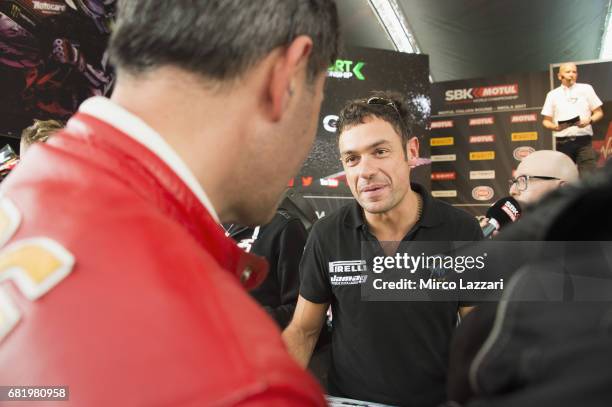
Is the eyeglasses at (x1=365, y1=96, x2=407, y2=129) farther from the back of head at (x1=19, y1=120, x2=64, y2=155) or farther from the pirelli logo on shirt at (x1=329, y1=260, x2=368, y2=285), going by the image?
the back of head at (x1=19, y1=120, x2=64, y2=155)

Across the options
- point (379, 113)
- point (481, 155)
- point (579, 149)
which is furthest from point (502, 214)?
point (481, 155)

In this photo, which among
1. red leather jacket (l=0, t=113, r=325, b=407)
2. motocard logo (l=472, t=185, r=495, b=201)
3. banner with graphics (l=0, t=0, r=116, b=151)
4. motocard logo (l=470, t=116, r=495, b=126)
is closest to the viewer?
red leather jacket (l=0, t=113, r=325, b=407)

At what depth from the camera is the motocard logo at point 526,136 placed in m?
6.12

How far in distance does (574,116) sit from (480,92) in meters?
1.69

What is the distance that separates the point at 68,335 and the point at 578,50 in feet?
25.7

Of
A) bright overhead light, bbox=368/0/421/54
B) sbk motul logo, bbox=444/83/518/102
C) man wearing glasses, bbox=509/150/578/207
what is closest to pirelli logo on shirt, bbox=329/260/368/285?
man wearing glasses, bbox=509/150/578/207

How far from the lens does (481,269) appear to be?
1.51 meters

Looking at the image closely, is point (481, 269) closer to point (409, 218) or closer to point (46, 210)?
point (409, 218)

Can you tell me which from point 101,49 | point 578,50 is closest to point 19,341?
point 101,49

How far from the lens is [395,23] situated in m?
6.10

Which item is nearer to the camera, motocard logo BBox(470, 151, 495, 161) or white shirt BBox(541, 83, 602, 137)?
white shirt BBox(541, 83, 602, 137)

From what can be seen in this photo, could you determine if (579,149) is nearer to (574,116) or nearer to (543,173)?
(574,116)

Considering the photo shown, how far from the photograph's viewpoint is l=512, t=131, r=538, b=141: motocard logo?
241 inches

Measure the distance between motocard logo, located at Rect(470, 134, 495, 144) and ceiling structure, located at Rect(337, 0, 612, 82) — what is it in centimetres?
126
